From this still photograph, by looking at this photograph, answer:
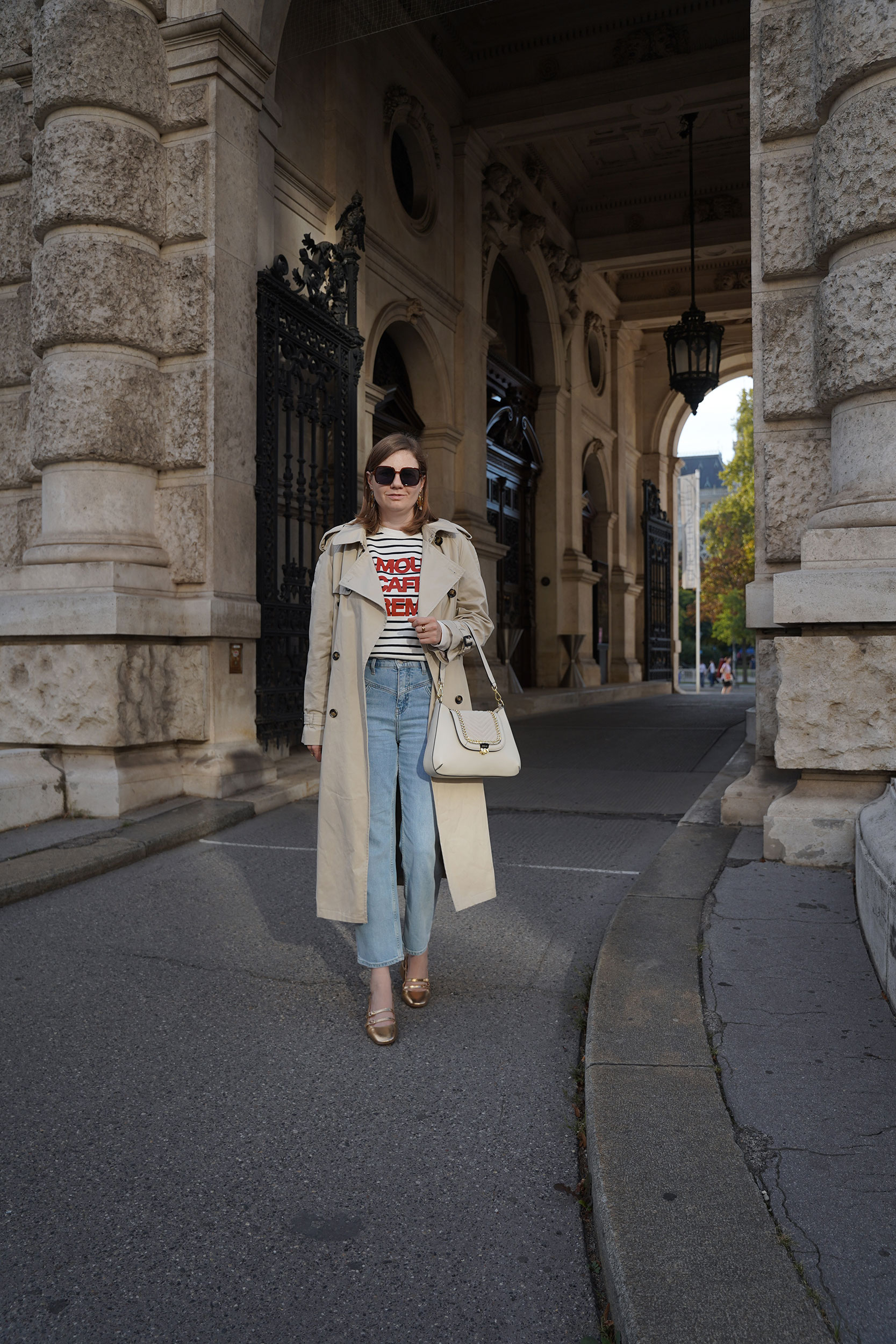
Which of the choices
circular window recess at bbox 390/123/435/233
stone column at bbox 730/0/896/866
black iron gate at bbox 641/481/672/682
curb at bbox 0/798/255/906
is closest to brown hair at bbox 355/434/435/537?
stone column at bbox 730/0/896/866

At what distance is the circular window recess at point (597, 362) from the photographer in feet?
71.2

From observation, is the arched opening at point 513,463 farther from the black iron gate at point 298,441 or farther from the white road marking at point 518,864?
the white road marking at point 518,864

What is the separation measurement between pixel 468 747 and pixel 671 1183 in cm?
129

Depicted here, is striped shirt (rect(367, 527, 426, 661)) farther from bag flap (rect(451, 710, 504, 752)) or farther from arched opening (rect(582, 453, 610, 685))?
arched opening (rect(582, 453, 610, 685))

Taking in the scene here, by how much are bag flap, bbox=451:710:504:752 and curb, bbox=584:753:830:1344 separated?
2.63 feet

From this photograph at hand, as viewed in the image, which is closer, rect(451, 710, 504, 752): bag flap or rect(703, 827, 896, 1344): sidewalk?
rect(703, 827, 896, 1344): sidewalk

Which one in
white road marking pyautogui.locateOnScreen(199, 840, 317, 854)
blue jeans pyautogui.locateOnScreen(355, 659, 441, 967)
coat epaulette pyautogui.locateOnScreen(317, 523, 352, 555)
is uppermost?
coat epaulette pyautogui.locateOnScreen(317, 523, 352, 555)

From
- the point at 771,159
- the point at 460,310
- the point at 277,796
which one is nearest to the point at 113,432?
the point at 277,796

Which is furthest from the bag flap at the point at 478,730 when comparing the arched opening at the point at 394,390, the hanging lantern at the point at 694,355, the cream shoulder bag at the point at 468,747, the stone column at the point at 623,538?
the stone column at the point at 623,538

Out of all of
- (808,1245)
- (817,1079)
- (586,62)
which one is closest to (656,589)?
(586,62)

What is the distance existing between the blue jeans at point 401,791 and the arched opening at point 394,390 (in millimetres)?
8946

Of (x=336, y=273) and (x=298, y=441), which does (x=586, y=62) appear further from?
(x=298, y=441)

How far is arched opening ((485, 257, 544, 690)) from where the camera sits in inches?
643

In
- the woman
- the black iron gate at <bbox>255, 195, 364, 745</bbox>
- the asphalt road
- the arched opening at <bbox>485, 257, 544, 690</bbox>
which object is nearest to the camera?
the asphalt road
